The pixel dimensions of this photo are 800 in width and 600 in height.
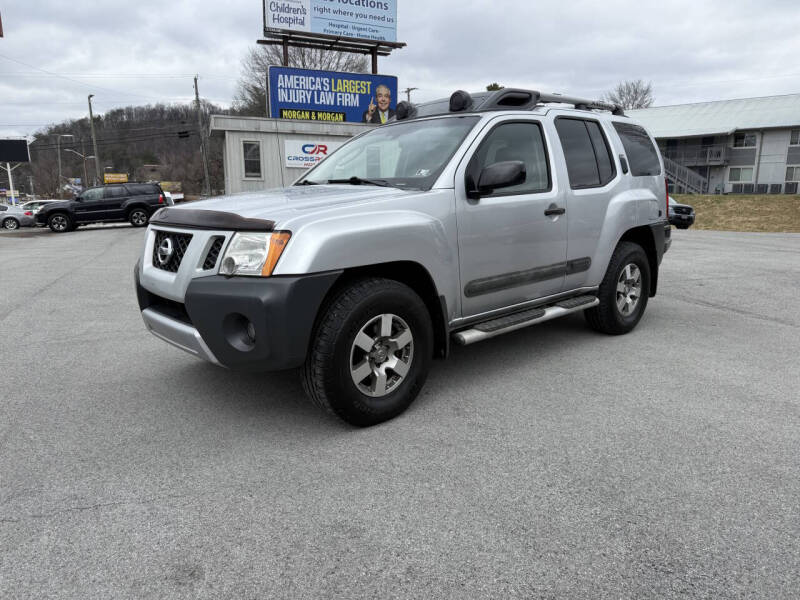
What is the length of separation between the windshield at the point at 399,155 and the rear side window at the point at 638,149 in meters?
1.96

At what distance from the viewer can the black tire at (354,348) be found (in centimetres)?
300

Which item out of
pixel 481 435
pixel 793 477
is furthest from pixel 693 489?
pixel 481 435

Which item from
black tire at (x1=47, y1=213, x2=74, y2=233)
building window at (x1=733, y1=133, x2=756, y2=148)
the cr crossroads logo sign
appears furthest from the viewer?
building window at (x1=733, y1=133, x2=756, y2=148)

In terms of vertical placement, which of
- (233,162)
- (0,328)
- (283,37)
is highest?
(283,37)

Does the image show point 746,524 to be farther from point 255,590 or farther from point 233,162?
point 233,162

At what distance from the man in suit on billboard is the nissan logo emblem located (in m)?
22.3

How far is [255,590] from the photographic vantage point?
6.50 feet

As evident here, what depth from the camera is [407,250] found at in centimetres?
328

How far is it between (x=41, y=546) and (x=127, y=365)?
2.42 m

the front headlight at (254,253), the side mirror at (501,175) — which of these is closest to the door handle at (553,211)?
the side mirror at (501,175)

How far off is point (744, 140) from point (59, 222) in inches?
1765

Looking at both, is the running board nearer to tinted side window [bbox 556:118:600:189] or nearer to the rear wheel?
tinted side window [bbox 556:118:600:189]

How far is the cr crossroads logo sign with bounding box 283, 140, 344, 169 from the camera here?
22.2m

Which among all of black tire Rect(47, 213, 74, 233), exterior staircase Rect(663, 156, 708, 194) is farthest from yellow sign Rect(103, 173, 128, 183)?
exterior staircase Rect(663, 156, 708, 194)
